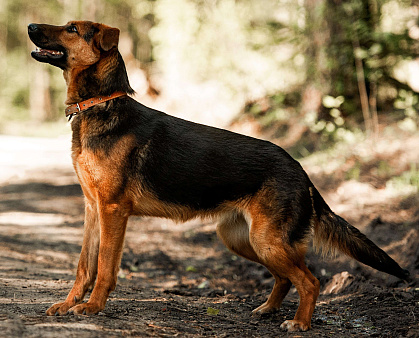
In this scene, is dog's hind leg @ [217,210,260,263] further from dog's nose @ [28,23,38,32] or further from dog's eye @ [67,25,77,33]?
dog's nose @ [28,23,38,32]

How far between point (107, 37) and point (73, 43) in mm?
326

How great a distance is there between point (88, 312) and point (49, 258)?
130 inches

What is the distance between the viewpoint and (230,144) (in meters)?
4.64

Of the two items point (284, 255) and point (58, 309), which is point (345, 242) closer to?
point (284, 255)

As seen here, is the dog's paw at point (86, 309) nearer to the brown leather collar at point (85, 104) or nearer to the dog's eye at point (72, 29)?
the brown leather collar at point (85, 104)

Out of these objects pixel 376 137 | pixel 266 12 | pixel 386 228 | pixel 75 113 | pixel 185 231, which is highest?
pixel 266 12

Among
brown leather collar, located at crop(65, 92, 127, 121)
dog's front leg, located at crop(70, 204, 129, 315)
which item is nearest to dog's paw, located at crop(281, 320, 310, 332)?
dog's front leg, located at crop(70, 204, 129, 315)

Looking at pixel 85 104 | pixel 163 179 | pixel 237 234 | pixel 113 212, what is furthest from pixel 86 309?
pixel 85 104

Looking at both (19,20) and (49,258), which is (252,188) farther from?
(19,20)

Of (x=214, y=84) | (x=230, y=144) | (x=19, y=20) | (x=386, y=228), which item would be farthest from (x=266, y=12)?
(x=19, y=20)

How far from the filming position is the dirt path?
3.97m

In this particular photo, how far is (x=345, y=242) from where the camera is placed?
4.57 metres

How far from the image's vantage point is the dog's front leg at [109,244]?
4184mm

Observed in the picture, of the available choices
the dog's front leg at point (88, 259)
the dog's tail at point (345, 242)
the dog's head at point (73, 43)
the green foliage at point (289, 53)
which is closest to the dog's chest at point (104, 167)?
the dog's front leg at point (88, 259)
